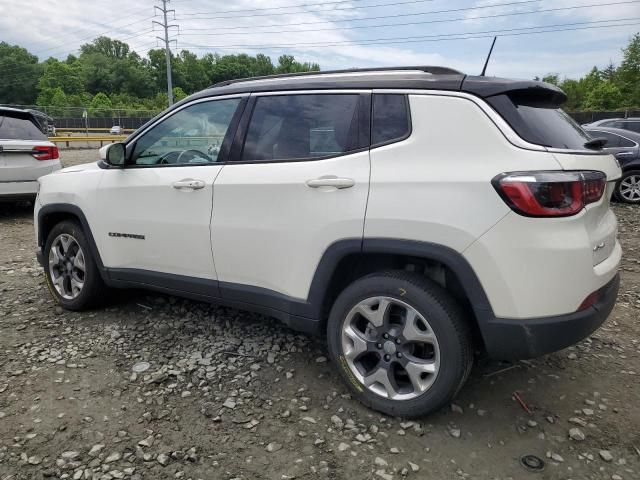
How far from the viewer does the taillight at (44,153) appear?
749cm

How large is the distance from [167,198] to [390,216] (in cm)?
166

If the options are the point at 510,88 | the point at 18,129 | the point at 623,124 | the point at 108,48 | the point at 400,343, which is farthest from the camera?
the point at 108,48

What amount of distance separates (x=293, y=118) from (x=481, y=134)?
117 cm

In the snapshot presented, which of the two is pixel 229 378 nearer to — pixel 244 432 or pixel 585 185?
pixel 244 432

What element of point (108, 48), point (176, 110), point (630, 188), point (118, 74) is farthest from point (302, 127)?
point (108, 48)

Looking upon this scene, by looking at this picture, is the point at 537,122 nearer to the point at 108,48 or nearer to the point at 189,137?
the point at 189,137

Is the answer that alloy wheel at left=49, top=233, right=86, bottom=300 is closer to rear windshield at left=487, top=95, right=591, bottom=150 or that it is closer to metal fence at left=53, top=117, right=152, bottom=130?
rear windshield at left=487, top=95, right=591, bottom=150

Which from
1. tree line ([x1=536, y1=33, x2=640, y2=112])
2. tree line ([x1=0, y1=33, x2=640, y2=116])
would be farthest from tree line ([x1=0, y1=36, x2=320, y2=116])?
tree line ([x1=536, y1=33, x2=640, y2=112])

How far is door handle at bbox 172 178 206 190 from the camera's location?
125 inches

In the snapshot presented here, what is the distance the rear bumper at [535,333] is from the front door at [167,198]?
1806mm

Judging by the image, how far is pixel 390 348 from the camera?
2.64 metres

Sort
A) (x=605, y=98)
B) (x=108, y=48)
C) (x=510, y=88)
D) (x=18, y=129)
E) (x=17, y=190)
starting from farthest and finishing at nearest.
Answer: (x=108, y=48) < (x=605, y=98) < (x=18, y=129) < (x=17, y=190) < (x=510, y=88)

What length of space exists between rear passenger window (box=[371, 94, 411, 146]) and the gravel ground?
1.52m

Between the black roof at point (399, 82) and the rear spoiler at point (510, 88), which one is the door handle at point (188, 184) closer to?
the black roof at point (399, 82)
